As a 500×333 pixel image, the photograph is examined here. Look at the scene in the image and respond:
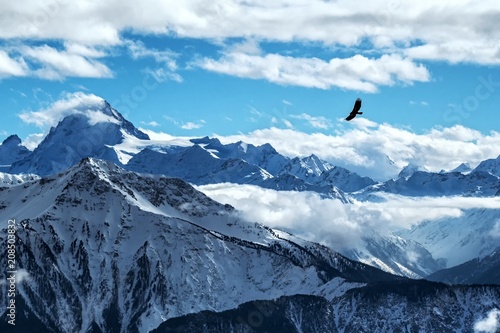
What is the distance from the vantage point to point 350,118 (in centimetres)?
18862
